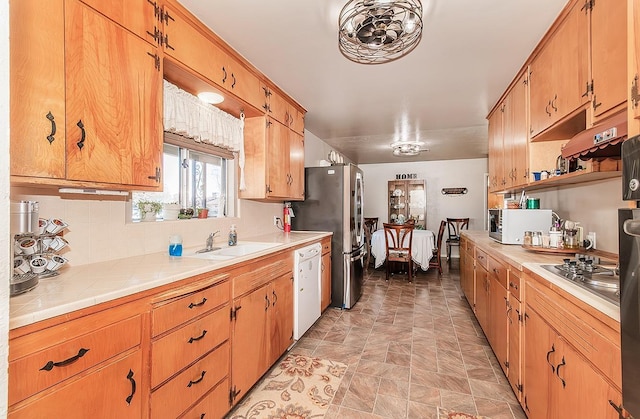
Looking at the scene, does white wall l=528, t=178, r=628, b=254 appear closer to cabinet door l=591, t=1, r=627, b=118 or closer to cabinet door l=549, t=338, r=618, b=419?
cabinet door l=591, t=1, r=627, b=118

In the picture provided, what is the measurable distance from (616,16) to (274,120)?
2.40 meters

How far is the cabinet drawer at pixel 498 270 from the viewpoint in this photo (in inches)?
79.0

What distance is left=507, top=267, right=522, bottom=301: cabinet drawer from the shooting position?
1.75 meters

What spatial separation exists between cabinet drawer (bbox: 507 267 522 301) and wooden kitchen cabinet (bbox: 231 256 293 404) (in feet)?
5.33

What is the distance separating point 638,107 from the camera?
0.88 meters

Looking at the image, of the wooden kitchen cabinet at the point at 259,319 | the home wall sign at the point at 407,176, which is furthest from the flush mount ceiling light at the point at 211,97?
the home wall sign at the point at 407,176

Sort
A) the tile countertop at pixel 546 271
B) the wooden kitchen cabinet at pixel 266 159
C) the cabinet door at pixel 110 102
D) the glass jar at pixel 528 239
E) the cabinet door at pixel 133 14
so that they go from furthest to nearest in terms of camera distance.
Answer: the wooden kitchen cabinet at pixel 266 159
the glass jar at pixel 528 239
the cabinet door at pixel 133 14
the cabinet door at pixel 110 102
the tile countertop at pixel 546 271

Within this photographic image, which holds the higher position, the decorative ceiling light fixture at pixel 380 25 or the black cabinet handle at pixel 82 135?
the decorative ceiling light fixture at pixel 380 25

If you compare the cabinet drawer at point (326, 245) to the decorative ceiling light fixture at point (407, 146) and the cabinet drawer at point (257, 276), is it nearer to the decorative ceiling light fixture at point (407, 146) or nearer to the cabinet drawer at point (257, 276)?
the cabinet drawer at point (257, 276)


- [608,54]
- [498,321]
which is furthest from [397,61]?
[498,321]

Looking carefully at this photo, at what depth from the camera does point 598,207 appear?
2059 millimetres

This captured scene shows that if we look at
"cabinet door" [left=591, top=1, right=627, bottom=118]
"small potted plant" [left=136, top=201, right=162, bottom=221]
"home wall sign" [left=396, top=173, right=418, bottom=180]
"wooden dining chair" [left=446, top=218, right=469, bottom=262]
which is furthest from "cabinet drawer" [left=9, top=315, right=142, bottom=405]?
"home wall sign" [left=396, top=173, right=418, bottom=180]

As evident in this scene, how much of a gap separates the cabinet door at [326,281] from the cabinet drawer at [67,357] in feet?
7.42

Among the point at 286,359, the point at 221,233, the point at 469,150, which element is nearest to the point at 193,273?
the point at 221,233
